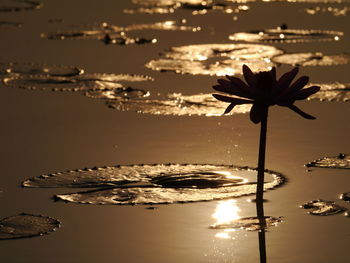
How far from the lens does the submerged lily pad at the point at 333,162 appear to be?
16.5 ft

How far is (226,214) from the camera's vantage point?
4320mm

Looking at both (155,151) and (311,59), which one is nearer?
(155,151)

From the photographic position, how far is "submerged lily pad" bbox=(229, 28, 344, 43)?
29.5ft

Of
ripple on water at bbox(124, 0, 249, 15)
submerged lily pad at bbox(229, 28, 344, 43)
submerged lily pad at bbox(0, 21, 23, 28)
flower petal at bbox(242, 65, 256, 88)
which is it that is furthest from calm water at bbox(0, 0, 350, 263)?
ripple on water at bbox(124, 0, 249, 15)

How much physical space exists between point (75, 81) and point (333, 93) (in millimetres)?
1648

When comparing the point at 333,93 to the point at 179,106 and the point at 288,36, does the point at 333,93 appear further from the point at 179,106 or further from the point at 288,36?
the point at 288,36

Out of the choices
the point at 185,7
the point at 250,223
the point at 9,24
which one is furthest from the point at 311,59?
the point at 185,7

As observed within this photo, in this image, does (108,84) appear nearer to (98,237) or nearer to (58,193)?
(58,193)

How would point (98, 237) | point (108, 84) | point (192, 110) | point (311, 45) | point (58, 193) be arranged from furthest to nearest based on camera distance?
point (311, 45)
point (108, 84)
point (192, 110)
point (58, 193)
point (98, 237)

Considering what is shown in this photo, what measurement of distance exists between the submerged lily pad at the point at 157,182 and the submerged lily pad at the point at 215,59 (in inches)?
102

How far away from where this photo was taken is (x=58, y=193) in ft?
15.3

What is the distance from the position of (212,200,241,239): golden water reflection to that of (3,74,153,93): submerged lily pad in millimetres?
2548

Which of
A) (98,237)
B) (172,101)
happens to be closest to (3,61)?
(172,101)

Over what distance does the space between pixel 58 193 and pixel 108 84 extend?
242cm
